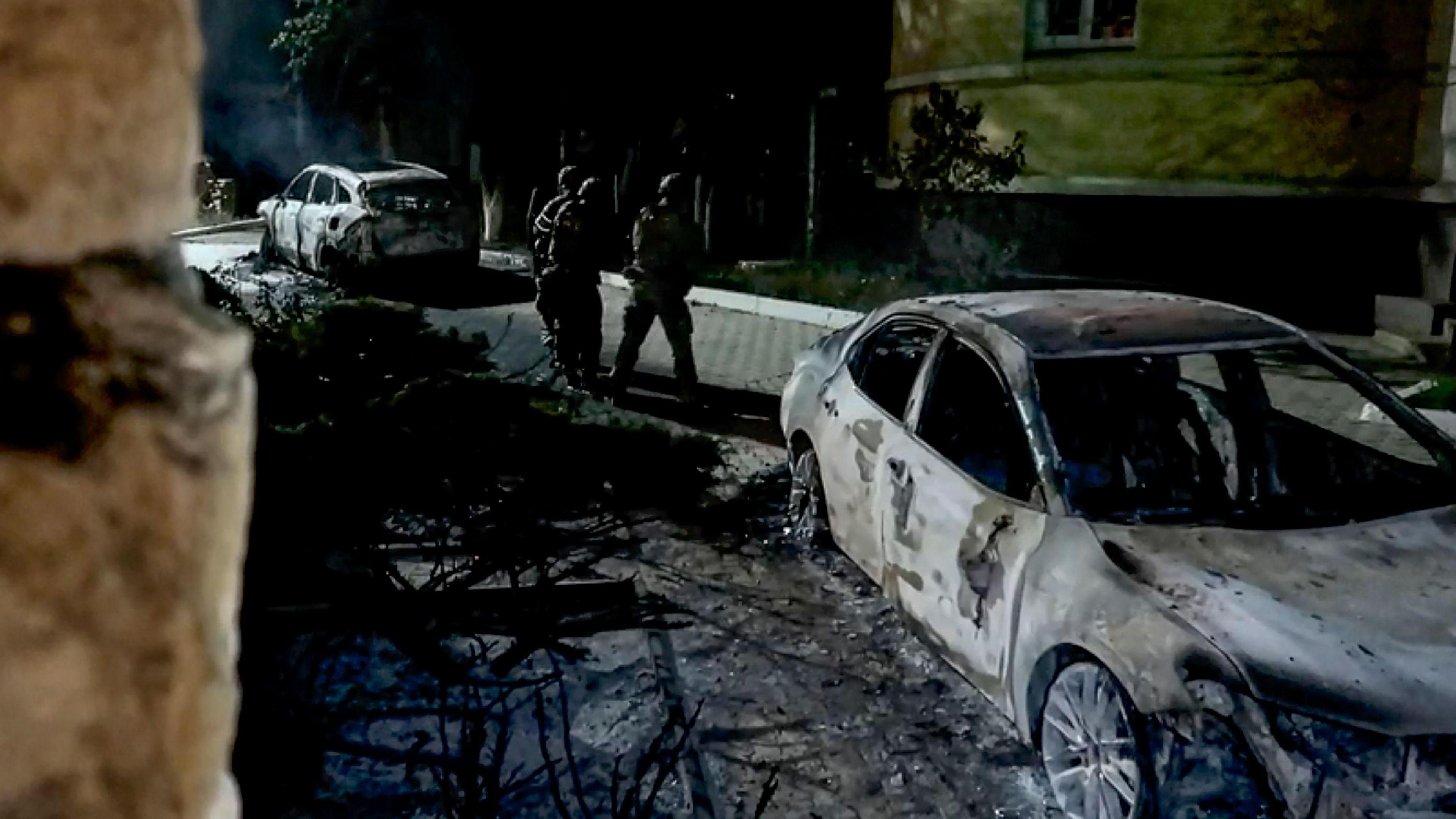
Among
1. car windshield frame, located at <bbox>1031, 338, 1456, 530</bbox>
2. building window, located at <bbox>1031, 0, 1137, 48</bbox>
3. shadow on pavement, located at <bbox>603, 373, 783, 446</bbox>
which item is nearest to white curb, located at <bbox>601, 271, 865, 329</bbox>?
shadow on pavement, located at <bbox>603, 373, 783, 446</bbox>

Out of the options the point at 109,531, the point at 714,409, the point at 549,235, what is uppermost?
the point at 109,531

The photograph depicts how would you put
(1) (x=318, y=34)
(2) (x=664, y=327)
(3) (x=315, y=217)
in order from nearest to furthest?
1. (2) (x=664, y=327)
2. (3) (x=315, y=217)
3. (1) (x=318, y=34)

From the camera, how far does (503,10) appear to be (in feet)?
60.3

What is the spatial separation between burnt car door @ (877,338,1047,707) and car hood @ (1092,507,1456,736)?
1.26 feet

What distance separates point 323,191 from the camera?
683 inches

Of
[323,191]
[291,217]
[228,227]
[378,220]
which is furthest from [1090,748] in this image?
[228,227]

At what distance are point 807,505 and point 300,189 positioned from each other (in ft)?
43.0

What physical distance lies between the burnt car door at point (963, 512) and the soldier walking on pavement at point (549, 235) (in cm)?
566

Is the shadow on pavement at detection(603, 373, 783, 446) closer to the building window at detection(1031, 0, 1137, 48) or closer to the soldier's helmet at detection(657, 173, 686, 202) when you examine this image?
the soldier's helmet at detection(657, 173, 686, 202)

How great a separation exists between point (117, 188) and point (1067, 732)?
149 inches

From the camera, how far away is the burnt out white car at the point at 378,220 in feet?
53.3

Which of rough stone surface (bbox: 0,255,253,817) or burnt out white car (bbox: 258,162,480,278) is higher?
rough stone surface (bbox: 0,255,253,817)

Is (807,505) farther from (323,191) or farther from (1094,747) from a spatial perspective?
(323,191)

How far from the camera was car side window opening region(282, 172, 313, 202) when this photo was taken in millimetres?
17766
